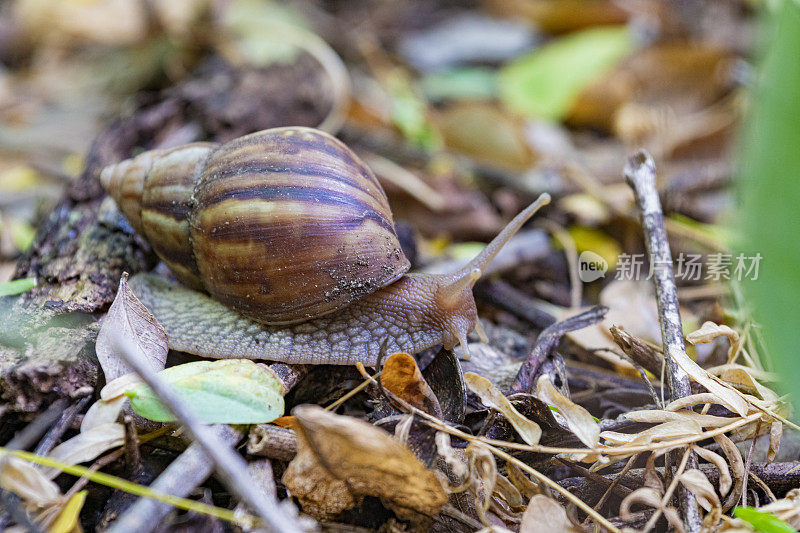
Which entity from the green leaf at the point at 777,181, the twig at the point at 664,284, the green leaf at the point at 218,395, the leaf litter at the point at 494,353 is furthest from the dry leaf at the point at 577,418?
the green leaf at the point at 777,181

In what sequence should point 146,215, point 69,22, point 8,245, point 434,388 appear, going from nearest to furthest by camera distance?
point 434,388 < point 146,215 < point 8,245 < point 69,22

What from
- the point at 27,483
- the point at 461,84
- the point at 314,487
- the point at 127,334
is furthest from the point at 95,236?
the point at 461,84

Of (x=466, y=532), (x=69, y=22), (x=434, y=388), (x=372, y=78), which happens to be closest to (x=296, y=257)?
(x=434, y=388)

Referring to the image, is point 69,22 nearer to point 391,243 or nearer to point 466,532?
point 391,243

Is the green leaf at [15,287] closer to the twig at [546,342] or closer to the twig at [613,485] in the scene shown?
the twig at [546,342]

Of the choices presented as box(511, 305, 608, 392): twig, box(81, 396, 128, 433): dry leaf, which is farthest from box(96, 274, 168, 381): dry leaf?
box(511, 305, 608, 392): twig

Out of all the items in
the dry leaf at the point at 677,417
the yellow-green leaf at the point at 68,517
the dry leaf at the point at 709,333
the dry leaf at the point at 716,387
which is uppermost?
the dry leaf at the point at 709,333
